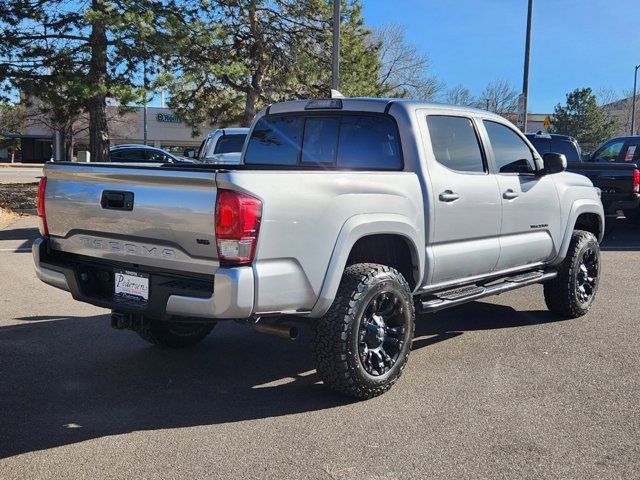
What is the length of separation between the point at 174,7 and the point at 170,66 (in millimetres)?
1543

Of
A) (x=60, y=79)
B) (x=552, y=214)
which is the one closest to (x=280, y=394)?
(x=552, y=214)

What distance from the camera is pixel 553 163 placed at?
224 inches

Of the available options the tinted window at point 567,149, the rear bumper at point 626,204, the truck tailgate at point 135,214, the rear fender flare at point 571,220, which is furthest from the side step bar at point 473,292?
the tinted window at point 567,149

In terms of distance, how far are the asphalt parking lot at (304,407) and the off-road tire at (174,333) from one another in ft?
0.33

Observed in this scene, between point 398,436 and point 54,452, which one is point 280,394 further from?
point 54,452

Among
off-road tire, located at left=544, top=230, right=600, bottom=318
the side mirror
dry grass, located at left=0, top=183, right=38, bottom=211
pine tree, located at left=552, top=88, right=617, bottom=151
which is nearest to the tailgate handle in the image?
the side mirror

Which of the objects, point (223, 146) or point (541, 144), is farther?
point (541, 144)

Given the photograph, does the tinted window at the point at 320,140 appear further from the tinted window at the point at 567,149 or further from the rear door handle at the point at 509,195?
the tinted window at the point at 567,149

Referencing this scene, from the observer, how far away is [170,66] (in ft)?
56.0

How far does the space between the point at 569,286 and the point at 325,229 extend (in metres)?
3.54

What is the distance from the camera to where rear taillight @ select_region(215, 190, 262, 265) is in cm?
341

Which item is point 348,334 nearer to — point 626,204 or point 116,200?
point 116,200

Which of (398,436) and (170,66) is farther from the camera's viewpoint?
(170,66)

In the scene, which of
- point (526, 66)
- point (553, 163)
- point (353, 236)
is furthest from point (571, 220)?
point (526, 66)
